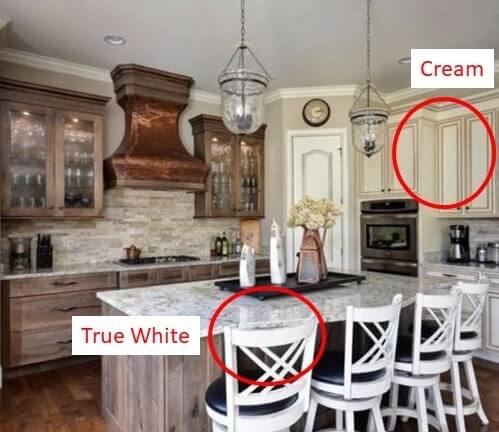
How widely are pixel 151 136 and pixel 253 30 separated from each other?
5.02ft

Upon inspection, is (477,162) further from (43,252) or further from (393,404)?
(43,252)

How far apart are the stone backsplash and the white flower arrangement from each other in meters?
2.24

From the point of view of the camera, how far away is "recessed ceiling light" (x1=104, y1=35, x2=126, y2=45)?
10.8 ft

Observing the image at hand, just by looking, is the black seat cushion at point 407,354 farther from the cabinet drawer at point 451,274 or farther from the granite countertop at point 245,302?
the cabinet drawer at point 451,274

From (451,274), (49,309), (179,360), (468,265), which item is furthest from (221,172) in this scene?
(179,360)

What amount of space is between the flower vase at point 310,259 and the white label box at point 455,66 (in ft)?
5.23

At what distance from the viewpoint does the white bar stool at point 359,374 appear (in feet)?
5.80

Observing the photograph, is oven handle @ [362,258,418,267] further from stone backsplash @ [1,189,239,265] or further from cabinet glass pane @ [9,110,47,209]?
cabinet glass pane @ [9,110,47,209]

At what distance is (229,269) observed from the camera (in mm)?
4379

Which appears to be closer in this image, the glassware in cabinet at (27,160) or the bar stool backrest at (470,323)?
the bar stool backrest at (470,323)

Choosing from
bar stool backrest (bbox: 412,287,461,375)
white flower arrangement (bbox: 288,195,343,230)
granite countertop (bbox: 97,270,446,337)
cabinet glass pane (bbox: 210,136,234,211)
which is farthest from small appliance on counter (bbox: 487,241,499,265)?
cabinet glass pane (bbox: 210,136,234,211)

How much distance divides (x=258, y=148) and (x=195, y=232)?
1.31 meters

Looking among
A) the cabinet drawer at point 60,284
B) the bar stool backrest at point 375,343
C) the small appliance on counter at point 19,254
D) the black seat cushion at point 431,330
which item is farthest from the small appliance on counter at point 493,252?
the small appliance on counter at point 19,254

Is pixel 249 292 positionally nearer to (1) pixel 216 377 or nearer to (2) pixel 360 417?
(1) pixel 216 377
